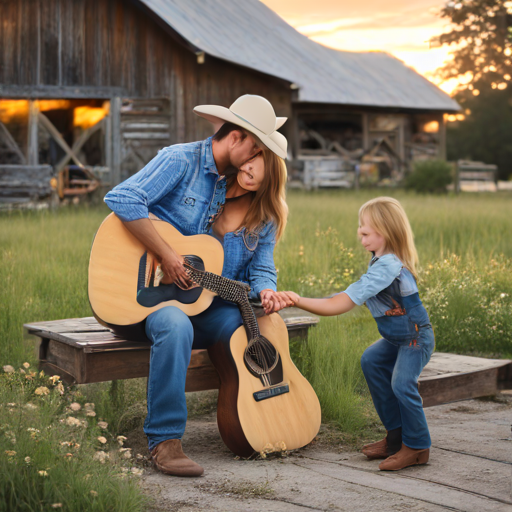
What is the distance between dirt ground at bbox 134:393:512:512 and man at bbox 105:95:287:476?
230 millimetres

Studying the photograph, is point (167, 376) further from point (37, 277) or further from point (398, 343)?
point (37, 277)

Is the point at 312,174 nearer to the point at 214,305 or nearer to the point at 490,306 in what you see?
the point at 490,306

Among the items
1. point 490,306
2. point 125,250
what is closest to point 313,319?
point 125,250

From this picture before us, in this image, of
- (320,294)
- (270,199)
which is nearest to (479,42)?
(320,294)

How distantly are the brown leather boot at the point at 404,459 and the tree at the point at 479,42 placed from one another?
2671 centimetres

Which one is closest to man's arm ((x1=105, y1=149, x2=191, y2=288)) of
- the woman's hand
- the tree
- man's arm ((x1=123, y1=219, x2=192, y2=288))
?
man's arm ((x1=123, y1=219, x2=192, y2=288))

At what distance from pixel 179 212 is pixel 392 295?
1.14 metres

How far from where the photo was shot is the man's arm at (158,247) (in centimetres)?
334

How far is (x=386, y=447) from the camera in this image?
3.34m

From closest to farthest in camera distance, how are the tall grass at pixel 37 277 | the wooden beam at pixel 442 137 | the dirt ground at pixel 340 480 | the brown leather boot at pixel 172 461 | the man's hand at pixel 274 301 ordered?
the dirt ground at pixel 340 480 → the brown leather boot at pixel 172 461 → the man's hand at pixel 274 301 → the tall grass at pixel 37 277 → the wooden beam at pixel 442 137

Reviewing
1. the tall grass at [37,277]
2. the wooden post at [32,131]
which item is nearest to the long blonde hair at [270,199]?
the tall grass at [37,277]

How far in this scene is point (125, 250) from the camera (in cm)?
336

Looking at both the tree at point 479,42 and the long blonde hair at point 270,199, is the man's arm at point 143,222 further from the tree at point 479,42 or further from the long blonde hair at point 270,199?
the tree at point 479,42

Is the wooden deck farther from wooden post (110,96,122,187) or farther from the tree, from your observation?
the tree
